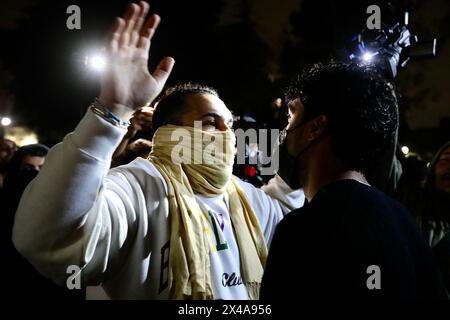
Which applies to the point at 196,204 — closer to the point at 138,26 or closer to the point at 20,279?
the point at 138,26

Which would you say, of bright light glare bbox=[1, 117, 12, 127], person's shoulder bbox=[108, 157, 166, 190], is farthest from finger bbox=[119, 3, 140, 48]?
bright light glare bbox=[1, 117, 12, 127]

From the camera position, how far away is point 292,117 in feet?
7.06

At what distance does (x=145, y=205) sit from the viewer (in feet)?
7.00

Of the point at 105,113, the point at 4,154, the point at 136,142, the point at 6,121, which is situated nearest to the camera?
the point at 105,113

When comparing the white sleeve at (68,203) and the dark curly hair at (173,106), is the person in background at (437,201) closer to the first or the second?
the dark curly hair at (173,106)

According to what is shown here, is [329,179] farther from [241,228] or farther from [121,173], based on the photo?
[121,173]

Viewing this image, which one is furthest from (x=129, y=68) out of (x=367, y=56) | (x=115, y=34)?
(x=367, y=56)

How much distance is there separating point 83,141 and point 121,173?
26.3 inches

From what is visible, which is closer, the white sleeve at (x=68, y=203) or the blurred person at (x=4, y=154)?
the white sleeve at (x=68, y=203)

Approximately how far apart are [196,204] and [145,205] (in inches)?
12.8

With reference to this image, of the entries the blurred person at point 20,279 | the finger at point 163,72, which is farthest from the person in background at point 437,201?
the blurred person at point 20,279

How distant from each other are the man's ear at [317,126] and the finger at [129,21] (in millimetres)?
934

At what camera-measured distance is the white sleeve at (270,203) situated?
281 centimetres

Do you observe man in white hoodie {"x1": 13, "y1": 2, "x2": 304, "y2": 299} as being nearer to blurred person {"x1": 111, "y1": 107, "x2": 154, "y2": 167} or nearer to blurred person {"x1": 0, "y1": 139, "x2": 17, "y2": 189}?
blurred person {"x1": 111, "y1": 107, "x2": 154, "y2": 167}
